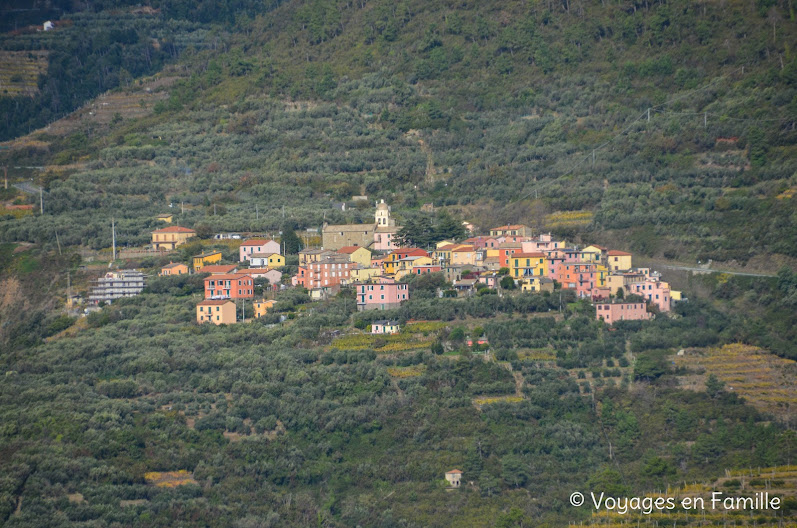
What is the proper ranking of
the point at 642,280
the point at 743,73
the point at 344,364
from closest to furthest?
the point at 344,364, the point at 642,280, the point at 743,73

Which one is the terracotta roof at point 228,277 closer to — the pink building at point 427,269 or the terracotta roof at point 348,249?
the terracotta roof at point 348,249

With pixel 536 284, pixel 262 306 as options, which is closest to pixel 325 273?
pixel 262 306

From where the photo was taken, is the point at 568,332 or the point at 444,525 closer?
the point at 444,525

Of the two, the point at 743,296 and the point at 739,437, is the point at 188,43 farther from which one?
the point at 739,437

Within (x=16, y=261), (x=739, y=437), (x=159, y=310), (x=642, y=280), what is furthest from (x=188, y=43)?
(x=739, y=437)

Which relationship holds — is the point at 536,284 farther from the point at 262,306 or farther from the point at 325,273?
the point at 262,306

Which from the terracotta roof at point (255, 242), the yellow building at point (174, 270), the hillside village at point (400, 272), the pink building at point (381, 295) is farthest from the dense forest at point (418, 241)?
the yellow building at point (174, 270)

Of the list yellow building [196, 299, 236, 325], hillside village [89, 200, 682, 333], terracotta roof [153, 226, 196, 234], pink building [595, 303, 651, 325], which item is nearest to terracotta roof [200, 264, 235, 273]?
hillside village [89, 200, 682, 333]
